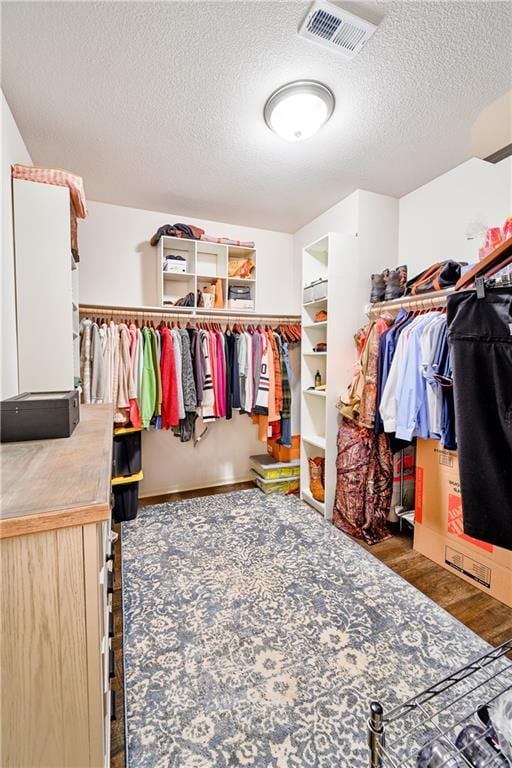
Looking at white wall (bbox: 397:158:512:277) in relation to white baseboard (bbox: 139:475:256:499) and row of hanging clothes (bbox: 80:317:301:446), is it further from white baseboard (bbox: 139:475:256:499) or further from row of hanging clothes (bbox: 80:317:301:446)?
→ white baseboard (bbox: 139:475:256:499)

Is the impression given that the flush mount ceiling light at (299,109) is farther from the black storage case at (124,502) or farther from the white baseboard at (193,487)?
the white baseboard at (193,487)

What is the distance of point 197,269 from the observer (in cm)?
315

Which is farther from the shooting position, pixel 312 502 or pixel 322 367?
pixel 322 367

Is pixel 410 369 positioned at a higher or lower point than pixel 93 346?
lower

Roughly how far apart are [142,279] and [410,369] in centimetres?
237

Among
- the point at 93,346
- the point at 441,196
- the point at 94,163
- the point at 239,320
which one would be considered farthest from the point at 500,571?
the point at 94,163

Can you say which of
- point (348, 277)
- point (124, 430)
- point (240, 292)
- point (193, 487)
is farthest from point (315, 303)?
point (193, 487)

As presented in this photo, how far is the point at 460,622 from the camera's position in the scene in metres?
1.66

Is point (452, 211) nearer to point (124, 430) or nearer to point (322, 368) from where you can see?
point (322, 368)

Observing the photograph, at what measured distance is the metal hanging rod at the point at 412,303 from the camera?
85.8 inches

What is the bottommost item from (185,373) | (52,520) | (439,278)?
(52,520)

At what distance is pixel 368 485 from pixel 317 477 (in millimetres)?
583

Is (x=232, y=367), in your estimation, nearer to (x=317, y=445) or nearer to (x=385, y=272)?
(x=317, y=445)

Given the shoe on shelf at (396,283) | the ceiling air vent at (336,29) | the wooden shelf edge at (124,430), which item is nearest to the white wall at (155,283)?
the wooden shelf edge at (124,430)
